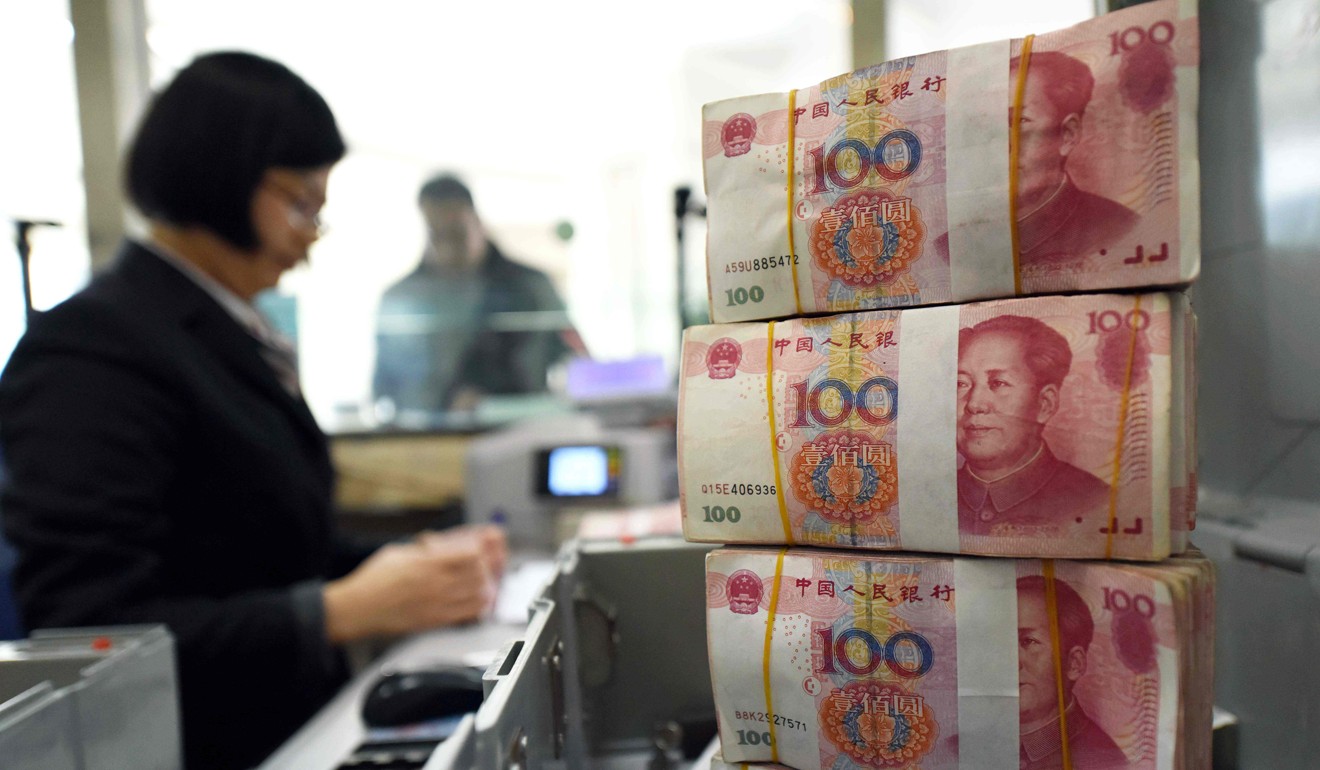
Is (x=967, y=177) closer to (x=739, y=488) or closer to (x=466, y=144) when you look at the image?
(x=739, y=488)

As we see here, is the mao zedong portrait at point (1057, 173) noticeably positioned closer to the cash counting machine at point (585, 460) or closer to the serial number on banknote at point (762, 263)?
the serial number on banknote at point (762, 263)

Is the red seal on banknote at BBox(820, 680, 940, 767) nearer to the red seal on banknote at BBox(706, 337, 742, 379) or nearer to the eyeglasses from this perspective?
the red seal on banknote at BBox(706, 337, 742, 379)

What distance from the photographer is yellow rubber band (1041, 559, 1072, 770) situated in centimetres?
49

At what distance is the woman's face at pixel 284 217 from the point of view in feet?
4.02

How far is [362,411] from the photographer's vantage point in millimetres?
2457

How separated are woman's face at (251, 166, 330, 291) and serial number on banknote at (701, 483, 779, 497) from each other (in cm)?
102

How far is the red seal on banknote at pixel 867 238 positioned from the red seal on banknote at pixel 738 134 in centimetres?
9

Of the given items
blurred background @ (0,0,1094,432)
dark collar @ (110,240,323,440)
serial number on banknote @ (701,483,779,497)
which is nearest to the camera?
serial number on banknote @ (701,483,779,497)

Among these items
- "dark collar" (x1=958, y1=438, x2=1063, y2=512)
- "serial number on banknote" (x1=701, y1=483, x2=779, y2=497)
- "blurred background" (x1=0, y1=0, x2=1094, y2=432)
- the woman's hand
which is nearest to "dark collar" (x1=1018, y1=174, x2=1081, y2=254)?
"dark collar" (x1=958, y1=438, x2=1063, y2=512)

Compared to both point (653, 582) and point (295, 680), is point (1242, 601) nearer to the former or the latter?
point (653, 582)

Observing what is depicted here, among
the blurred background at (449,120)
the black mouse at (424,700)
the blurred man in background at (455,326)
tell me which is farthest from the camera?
the blurred man in background at (455,326)

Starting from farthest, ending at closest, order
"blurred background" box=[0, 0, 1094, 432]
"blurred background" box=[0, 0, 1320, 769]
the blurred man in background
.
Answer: the blurred man in background, "blurred background" box=[0, 0, 1094, 432], "blurred background" box=[0, 0, 1320, 769]

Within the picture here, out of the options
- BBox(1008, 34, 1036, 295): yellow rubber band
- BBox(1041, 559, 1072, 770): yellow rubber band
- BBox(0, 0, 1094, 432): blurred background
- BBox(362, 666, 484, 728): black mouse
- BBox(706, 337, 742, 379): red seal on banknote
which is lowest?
BBox(362, 666, 484, 728): black mouse

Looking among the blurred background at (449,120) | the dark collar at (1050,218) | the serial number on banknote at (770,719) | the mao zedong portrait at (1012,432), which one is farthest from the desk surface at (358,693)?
the blurred background at (449,120)
